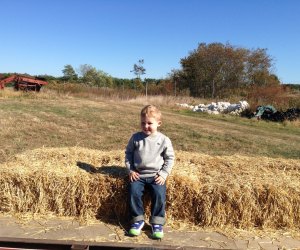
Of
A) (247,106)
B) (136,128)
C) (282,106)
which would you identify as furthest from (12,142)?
(282,106)

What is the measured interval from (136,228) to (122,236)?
0.54 feet

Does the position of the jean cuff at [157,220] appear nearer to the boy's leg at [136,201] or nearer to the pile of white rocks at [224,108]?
the boy's leg at [136,201]

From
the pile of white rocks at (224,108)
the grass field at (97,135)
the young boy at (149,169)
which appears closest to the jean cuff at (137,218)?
the young boy at (149,169)

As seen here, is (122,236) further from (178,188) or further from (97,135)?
(97,135)

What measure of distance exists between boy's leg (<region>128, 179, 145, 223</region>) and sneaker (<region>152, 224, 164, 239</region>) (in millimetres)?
184

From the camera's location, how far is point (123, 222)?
4156 millimetres

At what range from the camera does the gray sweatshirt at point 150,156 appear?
4.24 meters

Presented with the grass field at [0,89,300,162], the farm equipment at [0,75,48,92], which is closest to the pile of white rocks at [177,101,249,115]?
the grass field at [0,89,300,162]

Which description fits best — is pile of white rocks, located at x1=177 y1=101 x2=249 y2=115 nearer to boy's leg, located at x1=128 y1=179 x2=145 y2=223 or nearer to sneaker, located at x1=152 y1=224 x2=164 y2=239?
boy's leg, located at x1=128 y1=179 x2=145 y2=223

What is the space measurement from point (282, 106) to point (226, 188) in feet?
69.1

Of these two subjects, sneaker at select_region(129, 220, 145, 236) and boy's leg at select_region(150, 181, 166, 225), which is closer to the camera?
sneaker at select_region(129, 220, 145, 236)

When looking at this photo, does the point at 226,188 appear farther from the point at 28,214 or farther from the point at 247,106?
the point at 247,106

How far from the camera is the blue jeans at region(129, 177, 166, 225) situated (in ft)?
13.0

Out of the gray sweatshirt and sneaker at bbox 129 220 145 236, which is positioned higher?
the gray sweatshirt
